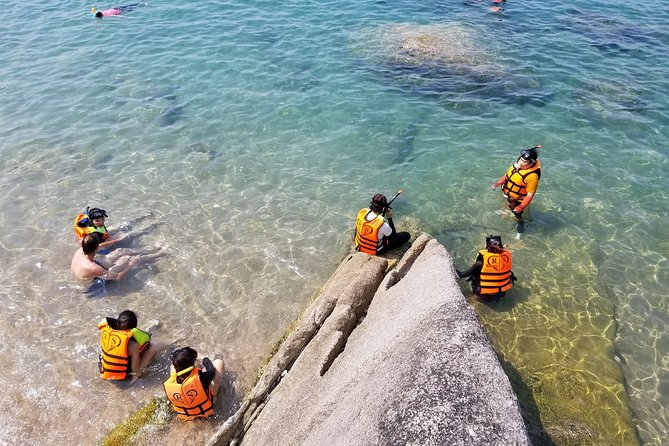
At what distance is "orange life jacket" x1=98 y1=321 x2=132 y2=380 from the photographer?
7852 millimetres

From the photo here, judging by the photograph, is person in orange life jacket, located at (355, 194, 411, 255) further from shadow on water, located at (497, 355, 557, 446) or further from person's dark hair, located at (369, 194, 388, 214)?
shadow on water, located at (497, 355, 557, 446)

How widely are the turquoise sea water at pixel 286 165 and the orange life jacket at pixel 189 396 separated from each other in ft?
1.09

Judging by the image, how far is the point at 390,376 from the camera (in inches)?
186

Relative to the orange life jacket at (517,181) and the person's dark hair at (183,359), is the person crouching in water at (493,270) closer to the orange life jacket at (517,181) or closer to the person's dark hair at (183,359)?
the orange life jacket at (517,181)

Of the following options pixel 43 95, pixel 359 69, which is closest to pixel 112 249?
pixel 43 95

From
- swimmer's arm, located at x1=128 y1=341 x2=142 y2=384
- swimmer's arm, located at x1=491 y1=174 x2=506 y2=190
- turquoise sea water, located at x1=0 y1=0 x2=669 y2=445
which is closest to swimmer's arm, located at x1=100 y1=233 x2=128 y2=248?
turquoise sea water, located at x1=0 y1=0 x2=669 y2=445

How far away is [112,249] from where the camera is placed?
11195 millimetres

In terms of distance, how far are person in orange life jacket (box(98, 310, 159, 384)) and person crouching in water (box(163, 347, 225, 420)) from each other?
1.13 metres

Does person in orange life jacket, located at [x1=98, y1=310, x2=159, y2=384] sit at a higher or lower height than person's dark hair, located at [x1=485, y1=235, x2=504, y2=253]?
lower

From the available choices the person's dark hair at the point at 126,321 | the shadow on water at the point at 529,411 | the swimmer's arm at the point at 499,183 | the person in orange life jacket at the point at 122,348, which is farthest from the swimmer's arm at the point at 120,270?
the swimmer's arm at the point at 499,183

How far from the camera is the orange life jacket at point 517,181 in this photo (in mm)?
11148

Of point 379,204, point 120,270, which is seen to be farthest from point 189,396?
point 379,204

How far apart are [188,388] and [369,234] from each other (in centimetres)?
470

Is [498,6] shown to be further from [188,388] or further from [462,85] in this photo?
[188,388]
